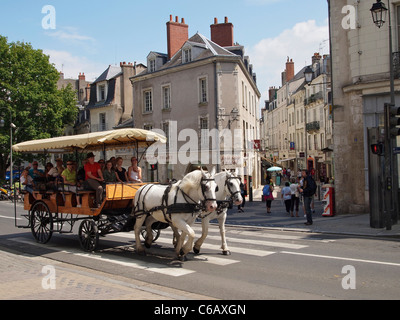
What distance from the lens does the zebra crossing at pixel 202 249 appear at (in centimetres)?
789

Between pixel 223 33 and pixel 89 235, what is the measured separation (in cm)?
2825

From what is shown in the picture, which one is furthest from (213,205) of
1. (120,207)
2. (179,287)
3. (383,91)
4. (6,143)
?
(6,143)

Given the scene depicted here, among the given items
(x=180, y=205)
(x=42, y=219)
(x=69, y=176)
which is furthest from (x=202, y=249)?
(x=42, y=219)

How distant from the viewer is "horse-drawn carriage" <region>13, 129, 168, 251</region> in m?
9.16

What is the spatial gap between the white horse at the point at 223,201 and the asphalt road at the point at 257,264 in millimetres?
322

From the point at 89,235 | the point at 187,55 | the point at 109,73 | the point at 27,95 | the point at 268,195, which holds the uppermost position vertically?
the point at 109,73

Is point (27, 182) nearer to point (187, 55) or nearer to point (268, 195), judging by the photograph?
point (268, 195)

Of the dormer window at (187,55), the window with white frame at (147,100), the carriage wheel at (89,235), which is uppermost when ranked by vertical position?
the dormer window at (187,55)

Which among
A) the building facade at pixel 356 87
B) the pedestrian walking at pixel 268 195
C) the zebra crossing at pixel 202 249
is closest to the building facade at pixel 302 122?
the pedestrian walking at pixel 268 195

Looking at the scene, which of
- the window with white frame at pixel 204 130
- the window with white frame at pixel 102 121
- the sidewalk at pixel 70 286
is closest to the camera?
the sidewalk at pixel 70 286

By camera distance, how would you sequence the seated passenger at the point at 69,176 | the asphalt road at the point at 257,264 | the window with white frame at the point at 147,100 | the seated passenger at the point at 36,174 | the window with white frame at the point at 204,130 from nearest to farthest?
the asphalt road at the point at 257,264
the seated passenger at the point at 69,176
the seated passenger at the point at 36,174
the window with white frame at the point at 204,130
the window with white frame at the point at 147,100

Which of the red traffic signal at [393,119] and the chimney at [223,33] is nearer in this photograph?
the red traffic signal at [393,119]

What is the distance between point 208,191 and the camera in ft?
25.3

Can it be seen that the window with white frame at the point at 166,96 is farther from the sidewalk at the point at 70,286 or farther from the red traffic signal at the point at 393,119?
the sidewalk at the point at 70,286
